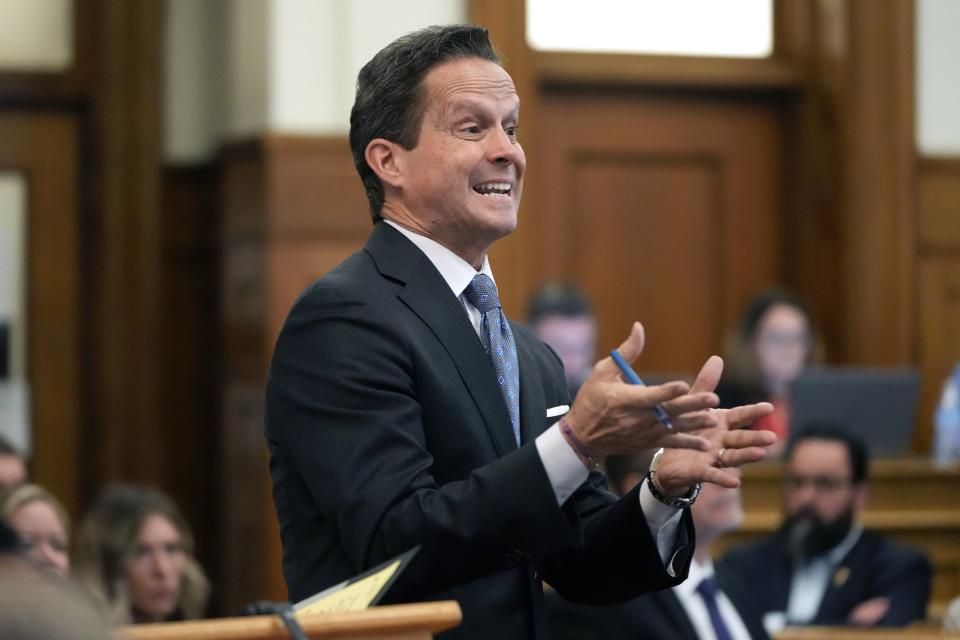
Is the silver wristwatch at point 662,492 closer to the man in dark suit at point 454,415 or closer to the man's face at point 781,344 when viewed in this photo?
the man in dark suit at point 454,415

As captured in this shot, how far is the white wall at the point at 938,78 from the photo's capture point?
7.16 metres

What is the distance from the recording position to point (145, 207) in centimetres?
689

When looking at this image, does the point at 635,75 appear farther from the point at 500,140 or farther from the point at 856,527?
the point at 500,140

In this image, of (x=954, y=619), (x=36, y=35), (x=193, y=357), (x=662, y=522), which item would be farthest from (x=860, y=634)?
(x=36, y=35)

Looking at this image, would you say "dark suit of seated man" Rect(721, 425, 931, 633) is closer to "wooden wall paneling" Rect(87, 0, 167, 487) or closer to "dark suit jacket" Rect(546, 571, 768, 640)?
"dark suit jacket" Rect(546, 571, 768, 640)

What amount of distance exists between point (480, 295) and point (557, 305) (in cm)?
372

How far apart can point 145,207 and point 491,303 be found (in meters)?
4.86

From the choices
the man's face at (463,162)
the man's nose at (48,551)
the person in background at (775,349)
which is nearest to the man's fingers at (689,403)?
the man's face at (463,162)

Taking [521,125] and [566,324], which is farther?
[521,125]

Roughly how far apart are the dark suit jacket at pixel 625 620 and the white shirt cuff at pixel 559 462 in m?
1.91

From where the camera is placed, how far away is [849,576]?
16.3ft

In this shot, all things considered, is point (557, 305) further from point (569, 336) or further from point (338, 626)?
point (338, 626)

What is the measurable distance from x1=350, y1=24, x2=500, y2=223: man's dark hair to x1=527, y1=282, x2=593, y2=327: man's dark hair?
3.67m

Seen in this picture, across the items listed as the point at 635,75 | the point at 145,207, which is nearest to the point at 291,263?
the point at 145,207
